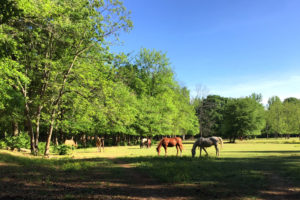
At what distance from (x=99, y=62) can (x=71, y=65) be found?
3277mm

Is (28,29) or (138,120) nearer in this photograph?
(28,29)

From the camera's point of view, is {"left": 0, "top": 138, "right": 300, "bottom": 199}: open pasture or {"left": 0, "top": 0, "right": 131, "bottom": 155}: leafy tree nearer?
{"left": 0, "top": 138, "right": 300, "bottom": 199}: open pasture

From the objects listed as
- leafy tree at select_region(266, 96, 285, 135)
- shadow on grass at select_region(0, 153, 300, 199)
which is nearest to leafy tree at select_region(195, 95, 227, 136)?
leafy tree at select_region(266, 96, 285, 135)

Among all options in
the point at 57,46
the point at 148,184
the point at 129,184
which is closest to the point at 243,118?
the point at 57,46

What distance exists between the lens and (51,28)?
18047 millimetres

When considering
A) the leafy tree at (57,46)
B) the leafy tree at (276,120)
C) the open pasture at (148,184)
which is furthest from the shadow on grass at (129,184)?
the leafy tree at (276,120)

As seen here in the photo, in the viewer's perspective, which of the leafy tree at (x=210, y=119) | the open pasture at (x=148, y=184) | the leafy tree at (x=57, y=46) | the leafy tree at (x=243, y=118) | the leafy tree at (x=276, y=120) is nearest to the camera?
the open pasture at (x=148, y=184)

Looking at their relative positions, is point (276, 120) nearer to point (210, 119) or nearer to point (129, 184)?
point (210, 119)

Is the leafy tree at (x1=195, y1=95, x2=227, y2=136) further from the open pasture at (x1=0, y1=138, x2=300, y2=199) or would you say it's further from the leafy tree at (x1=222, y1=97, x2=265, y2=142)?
the open pasture at (x1=0, y1=138, x2=300, y2=199)

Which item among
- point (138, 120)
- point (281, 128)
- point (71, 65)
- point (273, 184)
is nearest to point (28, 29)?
point (71, 65)

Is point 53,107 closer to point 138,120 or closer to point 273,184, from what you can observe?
point 273,184

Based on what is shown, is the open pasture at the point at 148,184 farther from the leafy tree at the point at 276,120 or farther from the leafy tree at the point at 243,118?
the leafy tree at the point at 276,120

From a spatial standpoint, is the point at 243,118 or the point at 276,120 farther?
the point at 276,120

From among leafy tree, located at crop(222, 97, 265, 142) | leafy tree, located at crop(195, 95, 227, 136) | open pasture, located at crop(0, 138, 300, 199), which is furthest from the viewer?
leafy tree, located at crop(195, 95, 227, 136)
